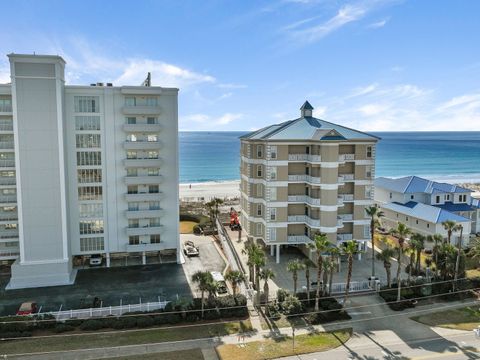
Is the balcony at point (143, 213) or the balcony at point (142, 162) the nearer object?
the balcony at point (142, 162)

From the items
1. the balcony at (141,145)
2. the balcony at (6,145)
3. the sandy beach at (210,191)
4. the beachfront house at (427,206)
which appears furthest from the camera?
the sandy beach at (210,191)

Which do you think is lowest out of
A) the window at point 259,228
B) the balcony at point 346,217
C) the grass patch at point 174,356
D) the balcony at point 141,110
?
the grass patch at point 174,356

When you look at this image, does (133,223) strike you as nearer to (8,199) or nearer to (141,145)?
(141,145)

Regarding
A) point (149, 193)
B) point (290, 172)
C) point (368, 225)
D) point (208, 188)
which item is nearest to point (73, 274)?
point (149, 193)

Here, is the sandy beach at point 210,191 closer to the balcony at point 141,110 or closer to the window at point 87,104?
the balcony at point 141,110

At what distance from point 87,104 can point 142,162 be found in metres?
9.27

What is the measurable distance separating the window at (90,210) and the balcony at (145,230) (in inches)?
157

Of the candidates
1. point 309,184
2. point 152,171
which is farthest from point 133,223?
point 309,184

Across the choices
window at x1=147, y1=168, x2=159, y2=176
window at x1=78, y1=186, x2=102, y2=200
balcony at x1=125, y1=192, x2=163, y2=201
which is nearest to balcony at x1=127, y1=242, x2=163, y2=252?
balcony at x1=125, y1=192, x2=163, y2=201

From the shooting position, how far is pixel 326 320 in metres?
34.0

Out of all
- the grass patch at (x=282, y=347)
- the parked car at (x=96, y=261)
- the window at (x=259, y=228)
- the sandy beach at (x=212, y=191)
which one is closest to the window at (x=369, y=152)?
the window at (x=259, y=228)

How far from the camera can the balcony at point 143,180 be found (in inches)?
1853

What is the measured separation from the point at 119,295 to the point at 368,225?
31022 mm

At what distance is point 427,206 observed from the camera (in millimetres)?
54375
